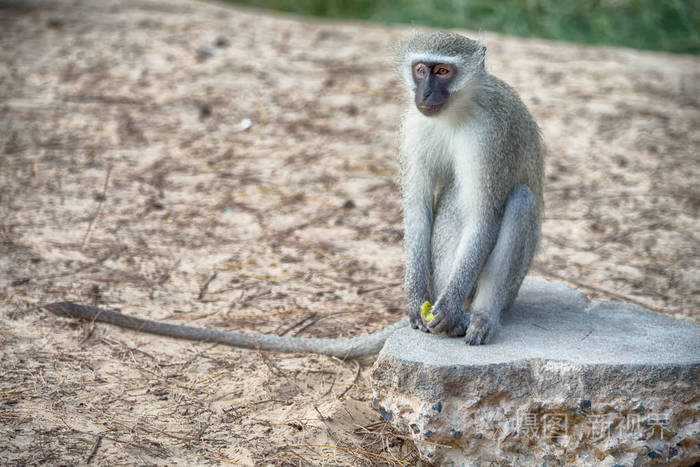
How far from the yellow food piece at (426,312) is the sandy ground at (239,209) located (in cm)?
57

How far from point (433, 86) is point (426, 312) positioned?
45.4 inches

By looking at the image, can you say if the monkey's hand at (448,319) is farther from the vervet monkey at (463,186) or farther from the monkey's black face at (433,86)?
the monkey's black face at (433,86)

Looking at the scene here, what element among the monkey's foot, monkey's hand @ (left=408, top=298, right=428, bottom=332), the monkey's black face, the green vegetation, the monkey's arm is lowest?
monkey's hand @ (left=408, top=298, right=428, bottom=332)

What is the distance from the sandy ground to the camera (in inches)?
156

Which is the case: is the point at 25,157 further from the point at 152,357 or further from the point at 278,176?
the point at 152,357

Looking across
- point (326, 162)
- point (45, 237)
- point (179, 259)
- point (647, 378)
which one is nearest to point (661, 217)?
point (326, 162)

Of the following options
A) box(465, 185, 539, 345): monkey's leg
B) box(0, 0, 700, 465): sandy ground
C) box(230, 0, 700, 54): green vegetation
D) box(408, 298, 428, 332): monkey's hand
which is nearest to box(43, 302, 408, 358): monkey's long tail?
box(0, 0, 700, 465): sandy ground

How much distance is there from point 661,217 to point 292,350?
3.76 metres

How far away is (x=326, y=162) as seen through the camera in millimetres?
7516

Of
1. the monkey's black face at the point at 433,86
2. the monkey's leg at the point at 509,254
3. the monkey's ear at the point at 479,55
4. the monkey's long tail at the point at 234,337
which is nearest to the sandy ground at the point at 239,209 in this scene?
the monkey's long tail at the point at 234,337

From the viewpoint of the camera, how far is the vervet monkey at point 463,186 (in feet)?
13.1

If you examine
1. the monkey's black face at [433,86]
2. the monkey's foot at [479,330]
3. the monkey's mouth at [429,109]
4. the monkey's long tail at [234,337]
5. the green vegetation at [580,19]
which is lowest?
the monkey's long tail at [234,337]

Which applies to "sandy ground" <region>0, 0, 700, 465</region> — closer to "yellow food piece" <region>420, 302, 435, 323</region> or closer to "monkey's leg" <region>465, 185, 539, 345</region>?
"yellow food piece" <region>420, 302, 435, 323</region>

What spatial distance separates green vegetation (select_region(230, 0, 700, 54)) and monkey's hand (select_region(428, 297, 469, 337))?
6501mm
